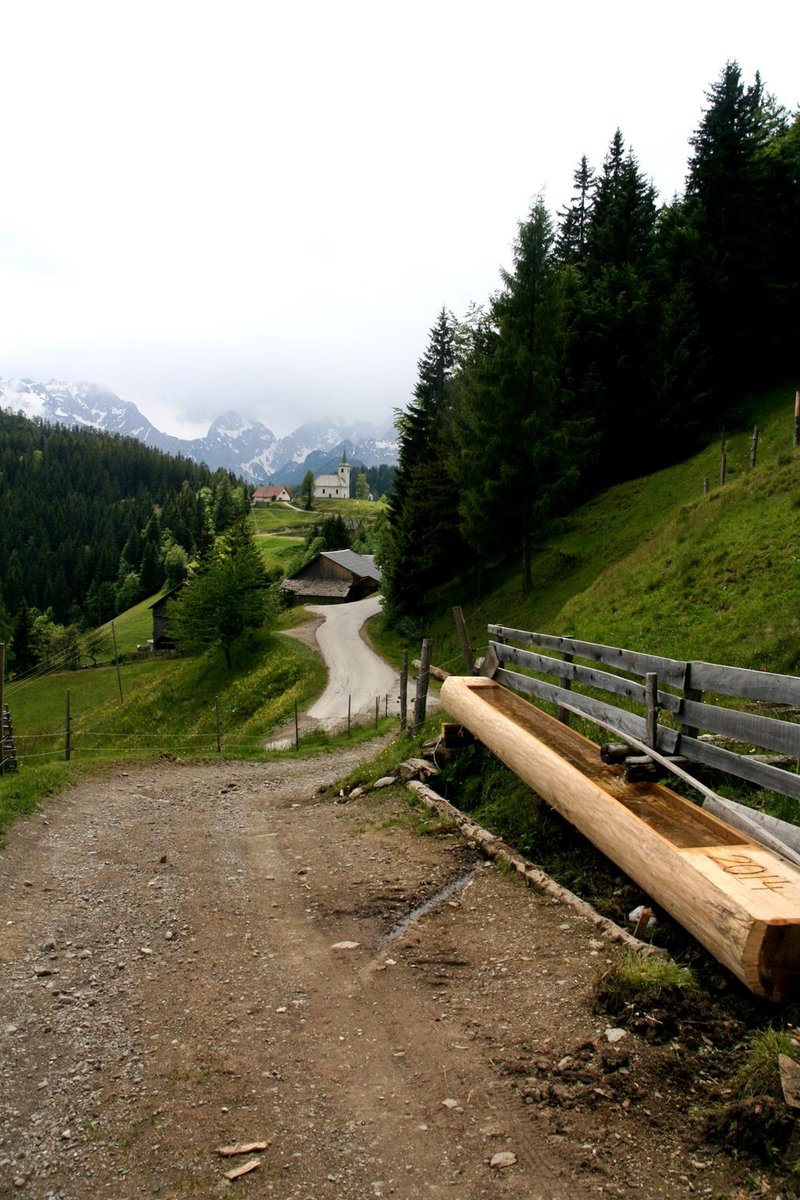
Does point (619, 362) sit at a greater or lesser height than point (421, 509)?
greater

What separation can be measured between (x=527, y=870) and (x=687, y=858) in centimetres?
248

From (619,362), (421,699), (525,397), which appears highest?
(619,362)

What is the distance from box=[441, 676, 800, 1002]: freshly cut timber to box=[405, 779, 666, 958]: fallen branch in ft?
1.31

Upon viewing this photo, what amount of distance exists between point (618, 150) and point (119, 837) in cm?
5765

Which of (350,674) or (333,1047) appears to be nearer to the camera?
(333,1047)

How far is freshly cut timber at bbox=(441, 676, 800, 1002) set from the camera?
4.11m

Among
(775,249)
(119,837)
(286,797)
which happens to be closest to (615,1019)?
(119,837)

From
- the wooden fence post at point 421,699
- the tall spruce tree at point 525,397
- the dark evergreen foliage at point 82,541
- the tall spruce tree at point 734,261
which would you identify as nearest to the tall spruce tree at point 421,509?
the tall spruce tree at point 525,397

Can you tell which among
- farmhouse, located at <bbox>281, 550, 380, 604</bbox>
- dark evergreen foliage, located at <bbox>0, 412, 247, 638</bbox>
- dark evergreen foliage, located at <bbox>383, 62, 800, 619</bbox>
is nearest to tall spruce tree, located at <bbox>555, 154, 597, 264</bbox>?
dark evergreen foliage, located at <bbox>383, 62, 800, 619</bbox>

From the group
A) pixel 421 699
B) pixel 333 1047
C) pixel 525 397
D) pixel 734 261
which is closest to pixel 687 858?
pixel 333 1047

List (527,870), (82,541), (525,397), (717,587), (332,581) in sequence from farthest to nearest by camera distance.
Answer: (82,541) → (332,581) → (525,397) → (717,587) → (527,870)

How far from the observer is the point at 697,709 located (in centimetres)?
623

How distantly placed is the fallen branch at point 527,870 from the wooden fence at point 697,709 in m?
1.55

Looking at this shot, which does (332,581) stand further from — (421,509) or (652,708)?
(652,708)
